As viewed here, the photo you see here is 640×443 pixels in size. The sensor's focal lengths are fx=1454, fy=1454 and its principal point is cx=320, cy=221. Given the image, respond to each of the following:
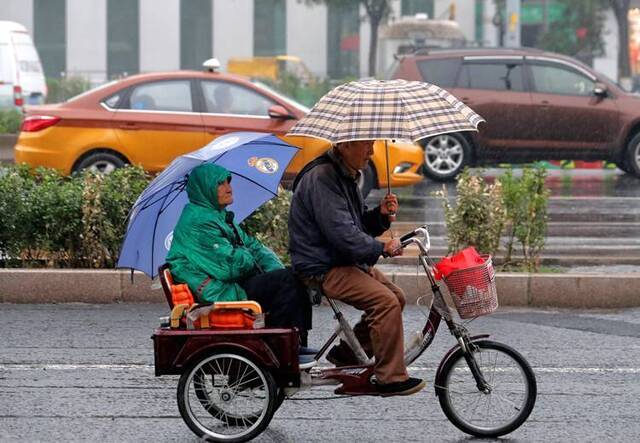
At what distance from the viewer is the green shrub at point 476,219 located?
1079cm

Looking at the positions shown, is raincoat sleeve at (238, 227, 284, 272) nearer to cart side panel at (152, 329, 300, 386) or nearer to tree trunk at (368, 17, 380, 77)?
cart side panel at (152, 329, 300, 386)

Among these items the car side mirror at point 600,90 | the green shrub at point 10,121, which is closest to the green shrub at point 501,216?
the car side mirror at point 600,90

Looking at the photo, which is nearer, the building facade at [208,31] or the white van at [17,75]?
the white van at [17,75]

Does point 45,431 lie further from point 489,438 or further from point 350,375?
point 489,438

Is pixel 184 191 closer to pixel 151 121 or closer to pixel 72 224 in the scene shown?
pixel 72 224

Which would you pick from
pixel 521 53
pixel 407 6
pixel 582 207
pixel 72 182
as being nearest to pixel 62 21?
pixel 407 6

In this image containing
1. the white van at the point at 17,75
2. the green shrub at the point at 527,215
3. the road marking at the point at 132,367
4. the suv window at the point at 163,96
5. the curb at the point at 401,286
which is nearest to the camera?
the road marking at the point at 132,367

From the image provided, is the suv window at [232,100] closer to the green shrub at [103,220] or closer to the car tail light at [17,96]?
the green shrub at [103,220]

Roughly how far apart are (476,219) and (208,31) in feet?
138

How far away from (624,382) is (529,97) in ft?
39.7

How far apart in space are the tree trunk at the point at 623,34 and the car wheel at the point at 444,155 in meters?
25.9

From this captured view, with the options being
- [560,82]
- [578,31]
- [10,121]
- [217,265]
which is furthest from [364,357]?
[578,31]

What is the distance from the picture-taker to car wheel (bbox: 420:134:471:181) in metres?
19.3

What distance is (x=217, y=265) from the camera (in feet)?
21.3
